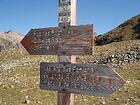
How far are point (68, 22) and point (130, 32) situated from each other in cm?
9032

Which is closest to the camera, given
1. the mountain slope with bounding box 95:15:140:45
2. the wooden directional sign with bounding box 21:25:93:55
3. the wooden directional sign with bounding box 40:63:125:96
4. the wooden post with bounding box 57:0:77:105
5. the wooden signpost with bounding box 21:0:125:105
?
the wooden directional sign with bounding box 40:63:125:96

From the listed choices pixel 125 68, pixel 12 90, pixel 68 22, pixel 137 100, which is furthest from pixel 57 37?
pixel 125 68

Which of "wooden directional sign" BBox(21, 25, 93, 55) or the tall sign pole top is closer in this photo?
"wooden directional sign" BBox(21, 25, 93, 55)

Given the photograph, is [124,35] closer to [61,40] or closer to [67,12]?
[67,12]

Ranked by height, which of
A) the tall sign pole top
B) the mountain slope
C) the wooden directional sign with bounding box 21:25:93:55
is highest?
the mountain slope

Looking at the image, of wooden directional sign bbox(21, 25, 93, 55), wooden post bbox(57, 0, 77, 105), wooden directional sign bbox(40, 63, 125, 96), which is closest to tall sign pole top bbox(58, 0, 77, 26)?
wooden post bbox(57, 0, 77, 105)

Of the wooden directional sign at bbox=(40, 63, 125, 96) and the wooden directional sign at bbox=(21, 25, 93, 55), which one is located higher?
the wooden directional sign at bbox=(21, 25, 93, 55)

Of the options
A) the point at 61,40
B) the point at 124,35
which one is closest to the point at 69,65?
the point at 61,40

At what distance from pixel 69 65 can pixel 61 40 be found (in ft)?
2.36

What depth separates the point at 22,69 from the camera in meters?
32.4

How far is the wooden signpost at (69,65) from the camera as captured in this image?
8438 millimetres

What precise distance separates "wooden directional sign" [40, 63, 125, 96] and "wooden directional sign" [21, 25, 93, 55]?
38 centimetres

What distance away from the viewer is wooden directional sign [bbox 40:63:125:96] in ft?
27.2

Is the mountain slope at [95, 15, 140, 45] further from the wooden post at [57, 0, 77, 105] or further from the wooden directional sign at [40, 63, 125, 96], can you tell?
the wooden directional sign at [40, 63, 125, 96]
